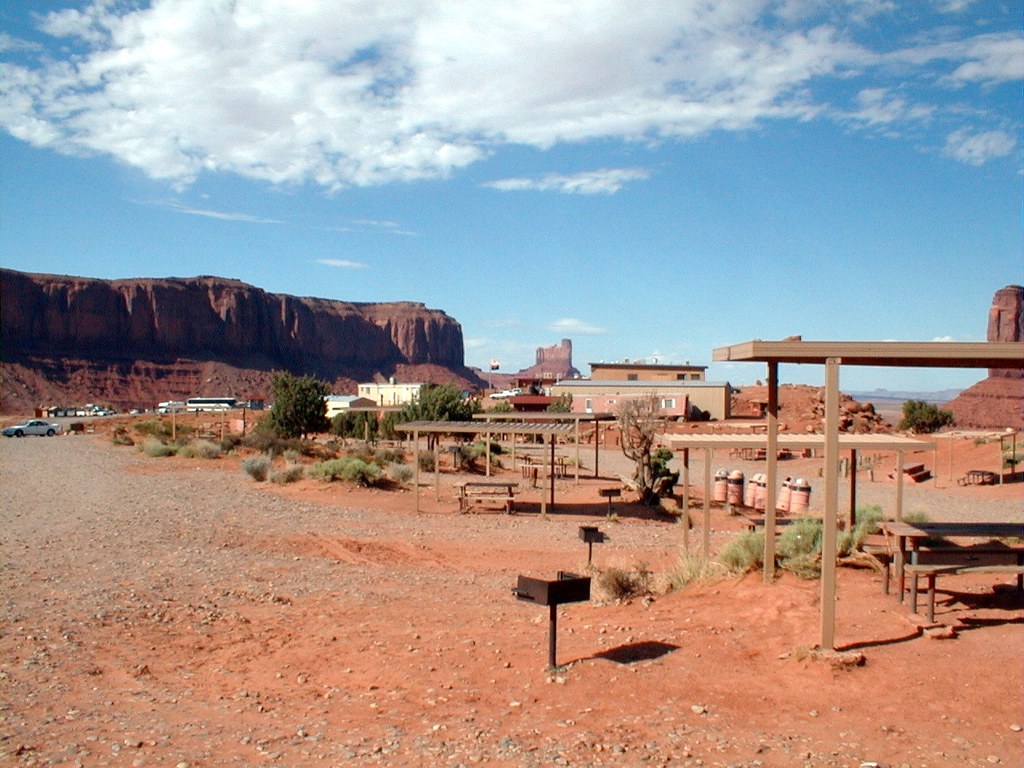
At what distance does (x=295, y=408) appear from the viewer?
129 ft

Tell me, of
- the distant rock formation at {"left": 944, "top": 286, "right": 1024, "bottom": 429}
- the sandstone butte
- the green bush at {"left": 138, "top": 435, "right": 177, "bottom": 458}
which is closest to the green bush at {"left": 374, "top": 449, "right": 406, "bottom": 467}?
the green bush at {"left": 138, "top": 435, "right": 177, "bottom": 458}

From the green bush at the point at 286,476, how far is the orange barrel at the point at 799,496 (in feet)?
42.2

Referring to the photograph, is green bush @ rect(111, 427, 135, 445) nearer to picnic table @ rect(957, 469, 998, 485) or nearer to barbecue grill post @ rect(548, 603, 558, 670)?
picnic table @ rect(957, 469, 998, 485)

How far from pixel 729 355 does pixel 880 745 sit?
4.06 m

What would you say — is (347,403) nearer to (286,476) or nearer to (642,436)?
(286,476)

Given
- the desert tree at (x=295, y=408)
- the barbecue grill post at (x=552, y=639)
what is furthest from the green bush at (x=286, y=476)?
the barbecue grill post at (x=552, y=639)

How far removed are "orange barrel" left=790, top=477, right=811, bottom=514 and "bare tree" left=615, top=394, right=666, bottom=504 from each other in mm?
3491

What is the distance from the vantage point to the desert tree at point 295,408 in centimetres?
3944

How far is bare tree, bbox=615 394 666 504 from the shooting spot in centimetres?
2186

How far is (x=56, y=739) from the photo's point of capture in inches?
226

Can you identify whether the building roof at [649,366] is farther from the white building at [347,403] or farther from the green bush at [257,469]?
the green bush at [257,469]

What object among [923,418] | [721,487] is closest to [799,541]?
[721,487]

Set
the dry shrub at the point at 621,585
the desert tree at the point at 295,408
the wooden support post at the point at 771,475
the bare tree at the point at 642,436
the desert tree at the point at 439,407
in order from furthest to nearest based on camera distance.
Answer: the desert tree at the point at 295,408 → the desert tree at the point at 439,407 → the bare tree at the point at 642,436 → the dry shrub at the point at 621,585 → the wooden support post at the point at 771,475

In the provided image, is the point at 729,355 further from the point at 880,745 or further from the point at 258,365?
the point at 258,365
